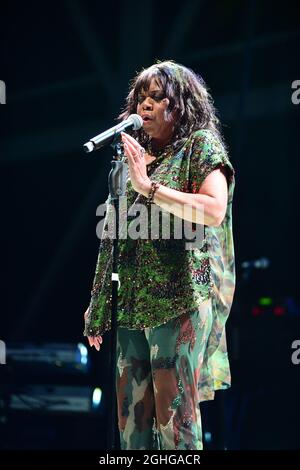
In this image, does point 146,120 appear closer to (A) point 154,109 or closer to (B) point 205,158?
(A) point 154,109

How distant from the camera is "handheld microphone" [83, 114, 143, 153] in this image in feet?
6.19

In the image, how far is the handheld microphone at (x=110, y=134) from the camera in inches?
74.3

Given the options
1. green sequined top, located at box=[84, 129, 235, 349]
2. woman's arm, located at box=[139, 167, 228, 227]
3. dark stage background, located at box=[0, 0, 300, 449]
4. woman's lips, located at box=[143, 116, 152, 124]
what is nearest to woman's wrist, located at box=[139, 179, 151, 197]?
woman's arm, located at box=[139, 167, 228, 227]

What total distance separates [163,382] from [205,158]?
0.64m

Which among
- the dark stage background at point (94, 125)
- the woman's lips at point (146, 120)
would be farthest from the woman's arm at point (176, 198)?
the dark stage background at point (94, 125)

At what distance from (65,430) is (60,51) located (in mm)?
2368

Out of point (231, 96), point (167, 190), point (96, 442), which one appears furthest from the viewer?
point (231, 96)

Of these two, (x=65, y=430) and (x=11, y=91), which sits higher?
(x=11, y=91)

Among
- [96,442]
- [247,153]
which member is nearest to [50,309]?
[96,442]

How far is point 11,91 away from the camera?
4.66 metres

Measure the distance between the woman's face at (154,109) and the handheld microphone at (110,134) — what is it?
10 cm

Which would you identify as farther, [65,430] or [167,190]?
[65,430]

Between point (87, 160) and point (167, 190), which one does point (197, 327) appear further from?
point (87, 160)

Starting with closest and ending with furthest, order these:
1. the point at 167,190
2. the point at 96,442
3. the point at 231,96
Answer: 1. the point at 167,190
2. the point at 96,442
3. the point at 231,96
